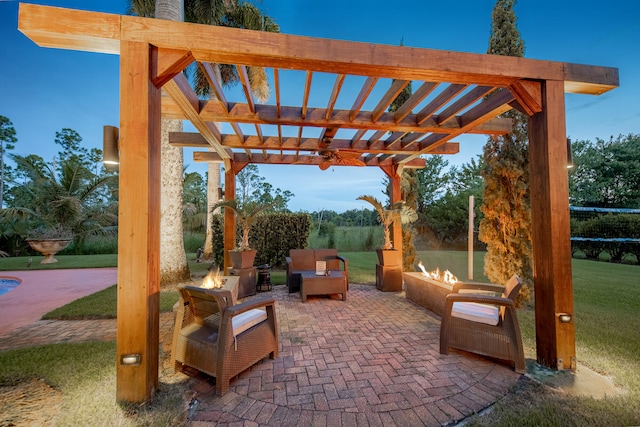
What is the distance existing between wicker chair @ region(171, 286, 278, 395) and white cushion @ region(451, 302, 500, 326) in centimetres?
207

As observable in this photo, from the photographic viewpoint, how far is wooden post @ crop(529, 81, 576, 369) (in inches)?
102

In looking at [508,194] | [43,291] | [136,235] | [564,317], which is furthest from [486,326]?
[43,291]

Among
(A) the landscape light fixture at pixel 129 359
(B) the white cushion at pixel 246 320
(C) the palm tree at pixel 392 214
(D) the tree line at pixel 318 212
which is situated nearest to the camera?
(A) the landscape light fixture at pixel 129 359

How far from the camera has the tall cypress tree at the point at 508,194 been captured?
15.8ft

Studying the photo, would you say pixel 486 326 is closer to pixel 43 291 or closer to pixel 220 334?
pixel 220 334

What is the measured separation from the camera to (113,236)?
1259 cm

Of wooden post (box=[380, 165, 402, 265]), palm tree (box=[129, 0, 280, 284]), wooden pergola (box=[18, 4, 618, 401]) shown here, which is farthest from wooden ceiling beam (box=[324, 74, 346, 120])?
palm tree (box=[129, 0, 280, 284])

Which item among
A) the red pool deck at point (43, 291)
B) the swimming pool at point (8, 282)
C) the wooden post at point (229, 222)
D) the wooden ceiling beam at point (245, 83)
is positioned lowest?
the swimming pool at point (8, 282)

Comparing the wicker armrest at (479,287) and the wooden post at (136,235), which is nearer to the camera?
the wooden post at (136,235)

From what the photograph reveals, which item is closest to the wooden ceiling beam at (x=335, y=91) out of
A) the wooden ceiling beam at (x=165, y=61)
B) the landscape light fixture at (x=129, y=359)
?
the wooden ceiling beam at (x=165, y=61)

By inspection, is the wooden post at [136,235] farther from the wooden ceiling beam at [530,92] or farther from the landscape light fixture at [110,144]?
the wooden ceiling beam at [530,92]

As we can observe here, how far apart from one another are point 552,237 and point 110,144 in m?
4.31

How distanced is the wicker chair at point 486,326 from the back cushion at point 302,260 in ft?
11.0

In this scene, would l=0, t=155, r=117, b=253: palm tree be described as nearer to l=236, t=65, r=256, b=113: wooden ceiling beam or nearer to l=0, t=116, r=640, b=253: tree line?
l=0, t=116, r=640, b=253: tree line
